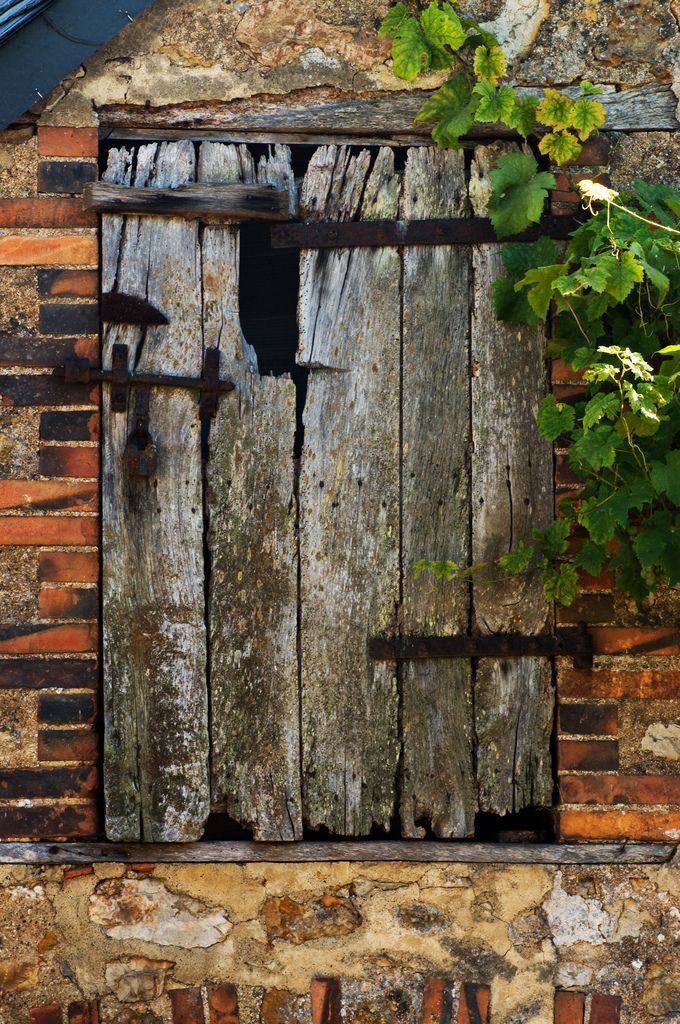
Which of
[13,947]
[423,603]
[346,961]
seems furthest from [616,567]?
[13,947]

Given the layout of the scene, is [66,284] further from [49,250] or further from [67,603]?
[67,603]

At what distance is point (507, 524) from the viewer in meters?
3.33

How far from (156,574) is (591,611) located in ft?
4.11

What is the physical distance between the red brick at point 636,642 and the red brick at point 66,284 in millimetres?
1761

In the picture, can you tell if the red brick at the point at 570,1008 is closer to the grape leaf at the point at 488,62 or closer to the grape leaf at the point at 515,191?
the grape leaf at the point at 515,191

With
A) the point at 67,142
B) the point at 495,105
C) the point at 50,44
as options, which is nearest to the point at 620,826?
the point at 495,105

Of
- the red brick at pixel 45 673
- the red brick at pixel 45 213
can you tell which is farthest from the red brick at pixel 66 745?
the red brick at pixel 45 213

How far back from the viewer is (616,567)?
3.08m

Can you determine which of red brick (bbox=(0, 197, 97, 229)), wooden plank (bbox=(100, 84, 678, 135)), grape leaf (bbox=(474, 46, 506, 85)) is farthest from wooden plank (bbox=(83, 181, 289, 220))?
grape leaf (bbox=(474, 46, 506, 85))

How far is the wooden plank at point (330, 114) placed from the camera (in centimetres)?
337

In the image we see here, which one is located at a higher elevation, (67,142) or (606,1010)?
(67,142)

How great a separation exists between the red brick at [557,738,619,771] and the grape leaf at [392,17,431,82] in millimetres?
1966

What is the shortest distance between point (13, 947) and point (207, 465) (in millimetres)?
1438

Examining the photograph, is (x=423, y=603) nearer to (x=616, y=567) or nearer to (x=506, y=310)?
(x=616, y=567)
